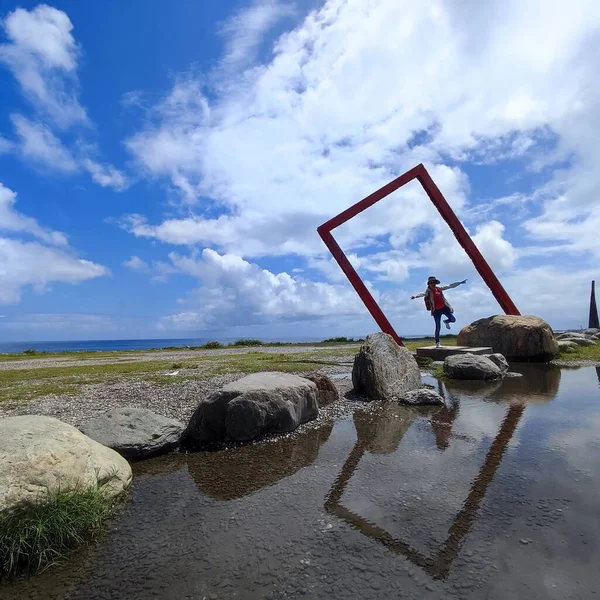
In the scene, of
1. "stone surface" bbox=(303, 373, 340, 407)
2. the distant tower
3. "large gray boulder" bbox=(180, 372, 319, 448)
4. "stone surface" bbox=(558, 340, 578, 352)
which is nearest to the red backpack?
"stone surface" bbox=(558, 340, 578, 352)

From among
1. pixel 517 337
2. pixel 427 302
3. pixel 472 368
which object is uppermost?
pixel 427 302

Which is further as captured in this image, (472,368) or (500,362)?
(500,362)

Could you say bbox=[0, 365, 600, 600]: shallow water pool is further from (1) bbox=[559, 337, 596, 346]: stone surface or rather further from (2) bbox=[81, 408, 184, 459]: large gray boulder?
(1) bbox=[559, 337, 596, 346]: stone surface

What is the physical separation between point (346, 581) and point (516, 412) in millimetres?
8054

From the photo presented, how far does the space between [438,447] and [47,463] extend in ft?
21.2

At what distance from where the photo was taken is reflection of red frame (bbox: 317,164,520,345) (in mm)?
24578

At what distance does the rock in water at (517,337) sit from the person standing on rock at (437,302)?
9.72 ft

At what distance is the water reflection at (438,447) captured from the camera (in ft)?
14.3

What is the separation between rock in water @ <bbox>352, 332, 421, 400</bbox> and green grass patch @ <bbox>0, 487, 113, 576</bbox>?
29.0 feet

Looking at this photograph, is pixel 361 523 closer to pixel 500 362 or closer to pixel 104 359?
pixel 500 362

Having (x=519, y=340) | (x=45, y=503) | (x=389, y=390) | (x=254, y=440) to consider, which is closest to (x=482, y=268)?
(x=519, y=340)

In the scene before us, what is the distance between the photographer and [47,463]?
5.22 meters

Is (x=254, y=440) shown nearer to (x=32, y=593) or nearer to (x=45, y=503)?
(x=45, y=503)

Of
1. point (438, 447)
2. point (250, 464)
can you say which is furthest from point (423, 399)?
point (250, 464)
